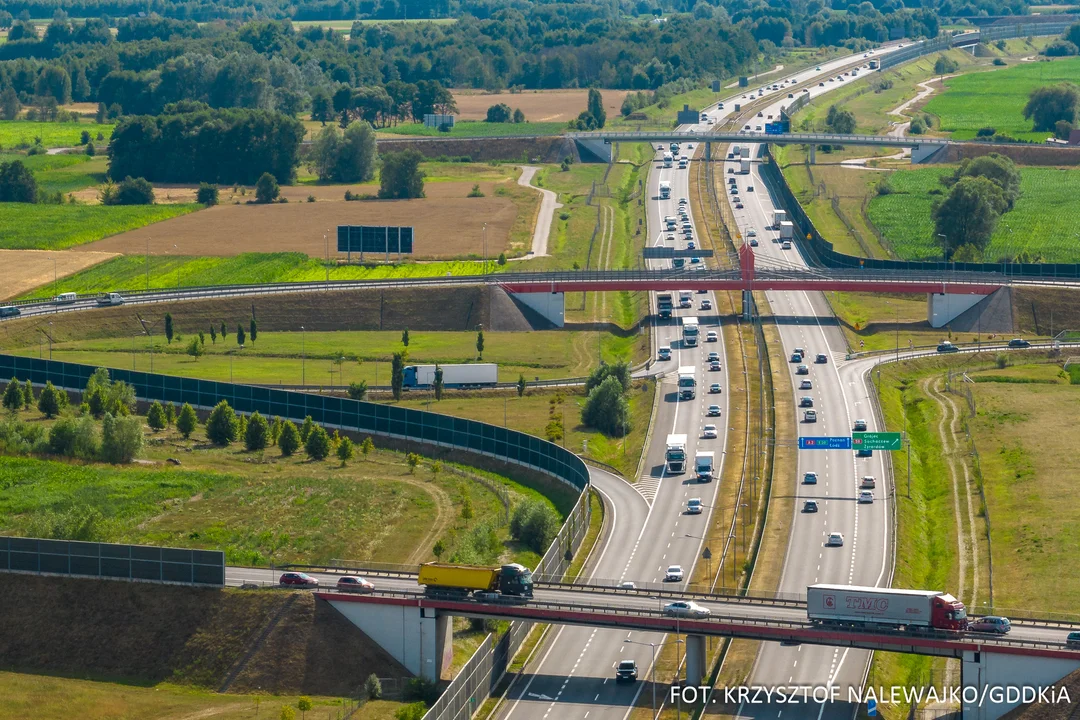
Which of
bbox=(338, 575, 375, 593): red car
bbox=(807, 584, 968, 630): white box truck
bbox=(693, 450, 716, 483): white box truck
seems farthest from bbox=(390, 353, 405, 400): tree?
bbox=(807, 584, 968, 630): white box truck

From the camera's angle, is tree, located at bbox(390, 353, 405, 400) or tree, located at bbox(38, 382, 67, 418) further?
tree, located at bbox(390, 353, 405, 400)

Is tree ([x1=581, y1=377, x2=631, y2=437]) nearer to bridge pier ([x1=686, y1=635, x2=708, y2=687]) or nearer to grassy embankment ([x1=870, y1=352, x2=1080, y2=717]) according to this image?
grassy embankment ([x1=870, y1=352, x2=1080, y2=717])

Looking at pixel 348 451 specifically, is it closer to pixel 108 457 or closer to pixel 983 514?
pixel 108 457

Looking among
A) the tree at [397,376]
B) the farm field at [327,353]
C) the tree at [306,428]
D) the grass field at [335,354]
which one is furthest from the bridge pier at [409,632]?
A: the grass field at [335,354]

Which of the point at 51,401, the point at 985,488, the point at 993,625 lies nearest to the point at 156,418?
the point at 51,401

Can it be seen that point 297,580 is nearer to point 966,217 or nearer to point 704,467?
point 704,467
